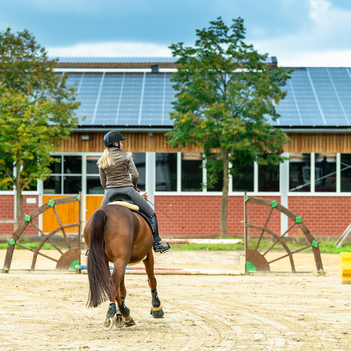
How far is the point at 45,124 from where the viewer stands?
1745 centimetres

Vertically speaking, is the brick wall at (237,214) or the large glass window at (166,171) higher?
the large glass window at (166,171)

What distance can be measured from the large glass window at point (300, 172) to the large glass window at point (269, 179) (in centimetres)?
53

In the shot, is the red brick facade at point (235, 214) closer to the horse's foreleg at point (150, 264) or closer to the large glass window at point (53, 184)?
the large glass window at point (53, 184)

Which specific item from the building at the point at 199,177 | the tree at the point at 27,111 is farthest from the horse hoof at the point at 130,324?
the building at the point at 199,177

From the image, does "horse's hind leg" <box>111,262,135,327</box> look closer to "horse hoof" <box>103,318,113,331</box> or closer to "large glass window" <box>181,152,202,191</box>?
"horse hoof" <box>103,318,113,331</box>

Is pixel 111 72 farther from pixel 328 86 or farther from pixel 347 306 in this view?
pixel 347 306

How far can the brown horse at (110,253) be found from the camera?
5.75 metres

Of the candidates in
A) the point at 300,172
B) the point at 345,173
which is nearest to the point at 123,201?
the point at 300,172

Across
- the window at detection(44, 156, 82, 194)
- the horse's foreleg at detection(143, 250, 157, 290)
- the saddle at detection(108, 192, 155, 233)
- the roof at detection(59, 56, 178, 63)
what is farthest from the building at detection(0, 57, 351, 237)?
the saddle at detection(108, 192, 155, 233)

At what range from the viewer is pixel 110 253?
590 centimetres

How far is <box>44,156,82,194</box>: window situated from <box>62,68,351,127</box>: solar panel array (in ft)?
5.13

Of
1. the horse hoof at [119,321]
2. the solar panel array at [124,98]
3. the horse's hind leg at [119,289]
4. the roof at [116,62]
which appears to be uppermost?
the roof at [116,62]

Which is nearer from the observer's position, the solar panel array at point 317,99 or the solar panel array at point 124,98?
the solar panel array at point 317,99

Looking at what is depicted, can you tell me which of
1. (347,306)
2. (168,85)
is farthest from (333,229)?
(347,306)
